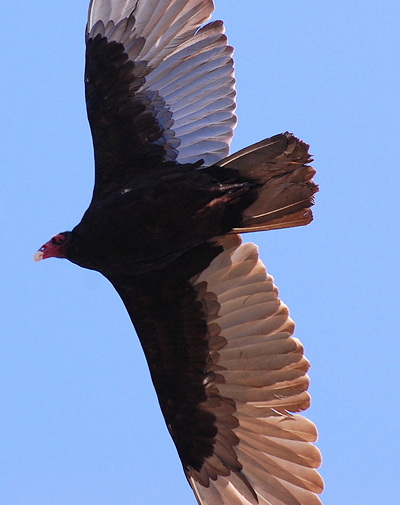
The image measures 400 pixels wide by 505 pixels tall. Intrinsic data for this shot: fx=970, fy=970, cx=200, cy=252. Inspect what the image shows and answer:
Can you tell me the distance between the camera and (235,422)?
21.7ft

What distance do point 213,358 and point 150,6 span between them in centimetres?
246

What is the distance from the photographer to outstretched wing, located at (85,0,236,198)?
6.56 meters

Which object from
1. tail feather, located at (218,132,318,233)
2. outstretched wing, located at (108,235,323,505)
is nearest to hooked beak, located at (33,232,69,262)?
outstretched wing, located at (108,235,323,505)

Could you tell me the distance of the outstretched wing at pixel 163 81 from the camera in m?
6.56

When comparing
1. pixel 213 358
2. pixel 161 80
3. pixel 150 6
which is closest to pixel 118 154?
pixel 161 80

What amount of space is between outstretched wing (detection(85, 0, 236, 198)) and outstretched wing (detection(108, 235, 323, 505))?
0.75 meters

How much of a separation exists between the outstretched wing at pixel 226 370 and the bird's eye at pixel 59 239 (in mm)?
484

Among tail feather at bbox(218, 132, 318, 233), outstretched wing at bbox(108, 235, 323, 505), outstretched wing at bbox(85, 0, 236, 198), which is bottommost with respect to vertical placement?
outstretched wing at bbox(108, 235, 323, 505)

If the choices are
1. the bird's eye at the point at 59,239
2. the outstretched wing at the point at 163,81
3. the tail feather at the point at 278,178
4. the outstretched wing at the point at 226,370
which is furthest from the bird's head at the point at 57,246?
the tail feather at the point at 278,178

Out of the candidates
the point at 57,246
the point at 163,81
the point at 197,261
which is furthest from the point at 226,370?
the point at 163,81

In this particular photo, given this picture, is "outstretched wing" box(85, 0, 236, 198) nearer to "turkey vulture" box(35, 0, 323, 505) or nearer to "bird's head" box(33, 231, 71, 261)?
"turkey vulture" box(35, 0, 323, 505)

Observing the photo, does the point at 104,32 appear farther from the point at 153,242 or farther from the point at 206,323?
the point at 206,323

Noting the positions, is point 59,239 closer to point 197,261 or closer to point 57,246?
point 57,246

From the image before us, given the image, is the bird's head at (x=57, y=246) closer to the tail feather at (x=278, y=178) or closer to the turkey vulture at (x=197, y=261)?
the turkey vulture at (x=197, y=261)
